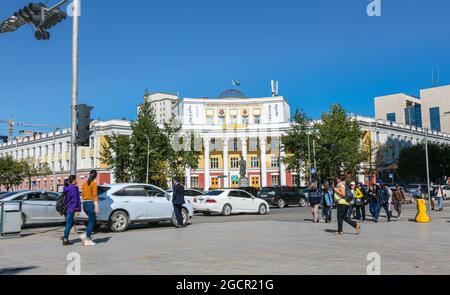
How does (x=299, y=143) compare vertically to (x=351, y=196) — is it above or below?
above

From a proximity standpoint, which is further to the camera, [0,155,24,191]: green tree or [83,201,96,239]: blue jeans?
[0,155,24,191]: green tree

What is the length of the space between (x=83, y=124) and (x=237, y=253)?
24.1 ft

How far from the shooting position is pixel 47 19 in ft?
42.7

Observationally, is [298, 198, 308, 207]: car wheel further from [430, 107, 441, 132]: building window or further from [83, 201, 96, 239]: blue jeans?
[430, 107, 441, 132]: building window

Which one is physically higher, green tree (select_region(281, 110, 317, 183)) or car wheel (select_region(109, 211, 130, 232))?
green tree (select_region(281, 110, 317, 183))

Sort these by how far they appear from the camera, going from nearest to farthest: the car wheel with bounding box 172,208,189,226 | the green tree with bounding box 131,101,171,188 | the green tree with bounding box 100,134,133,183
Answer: the car wheel with bounding box 172,208,189,226 < the green tree with bounding box 131,101,171,188 < the green tree with bounding box 100,134,133,183

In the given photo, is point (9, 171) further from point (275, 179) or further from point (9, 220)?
point (9, 220)

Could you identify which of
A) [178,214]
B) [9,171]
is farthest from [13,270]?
[9,171]

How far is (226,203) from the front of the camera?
2534 centimetres

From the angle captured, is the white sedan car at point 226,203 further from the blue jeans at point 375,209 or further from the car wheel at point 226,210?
the blue jeans at point 375,209

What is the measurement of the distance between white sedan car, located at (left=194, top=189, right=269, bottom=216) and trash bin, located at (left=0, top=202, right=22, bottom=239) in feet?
40.7

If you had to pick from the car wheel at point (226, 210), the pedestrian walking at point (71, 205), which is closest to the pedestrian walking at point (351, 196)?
the car wheel at point (226, 210)

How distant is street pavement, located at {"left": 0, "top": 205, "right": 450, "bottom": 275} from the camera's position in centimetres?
794

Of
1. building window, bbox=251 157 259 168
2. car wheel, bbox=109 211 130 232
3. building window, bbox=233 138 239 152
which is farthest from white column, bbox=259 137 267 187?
car wheel, bbox=109 211 130 232
